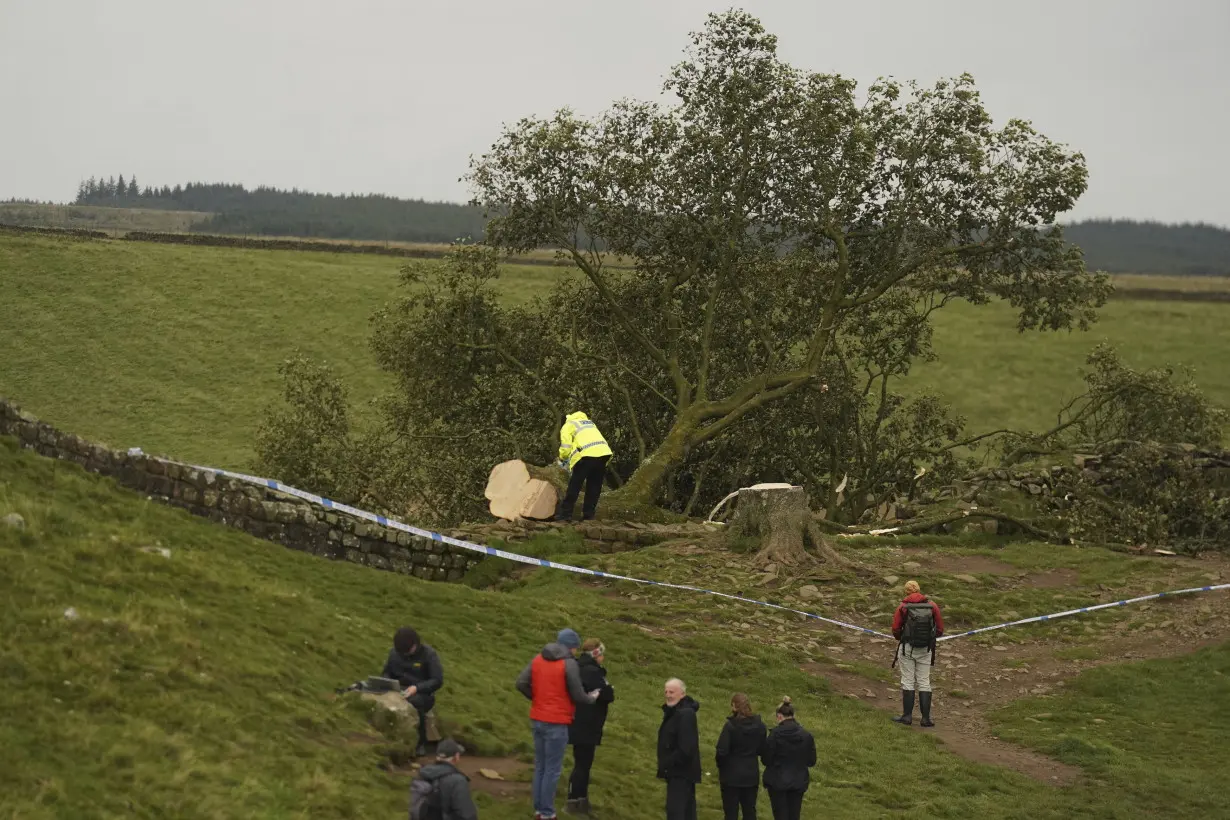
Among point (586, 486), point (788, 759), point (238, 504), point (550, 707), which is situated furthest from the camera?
point (586, 486)

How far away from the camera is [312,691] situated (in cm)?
1452

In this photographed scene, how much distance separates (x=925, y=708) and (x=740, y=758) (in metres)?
7.00

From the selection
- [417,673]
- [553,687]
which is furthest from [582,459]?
[553,687]

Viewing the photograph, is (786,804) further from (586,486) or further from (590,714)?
(586,486)

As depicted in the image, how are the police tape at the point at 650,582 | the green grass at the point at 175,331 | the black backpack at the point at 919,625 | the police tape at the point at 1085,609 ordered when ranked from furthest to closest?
the green grass at the point at 175,331 < the police tape at the point at 1085,609 < the police tape at the point at 650,582 < the black backpack at the point at 919,625

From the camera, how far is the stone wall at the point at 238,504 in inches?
795

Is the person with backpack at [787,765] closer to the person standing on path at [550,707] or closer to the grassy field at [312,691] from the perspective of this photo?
the grassy field at [312,691]

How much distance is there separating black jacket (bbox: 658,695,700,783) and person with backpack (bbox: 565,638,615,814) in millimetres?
643

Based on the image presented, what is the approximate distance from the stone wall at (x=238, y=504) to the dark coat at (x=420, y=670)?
308 inches

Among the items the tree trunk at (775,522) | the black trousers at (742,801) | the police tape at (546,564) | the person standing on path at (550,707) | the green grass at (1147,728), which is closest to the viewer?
the person standing on path at (550,707)

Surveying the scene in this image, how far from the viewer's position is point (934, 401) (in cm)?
4500

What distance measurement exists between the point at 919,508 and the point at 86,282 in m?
64.7

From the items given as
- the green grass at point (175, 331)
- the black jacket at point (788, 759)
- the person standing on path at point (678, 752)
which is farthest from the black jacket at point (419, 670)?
the green grass at point (175, 331)

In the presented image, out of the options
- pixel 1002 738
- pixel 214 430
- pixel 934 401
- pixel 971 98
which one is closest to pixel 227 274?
pixel 214 430
